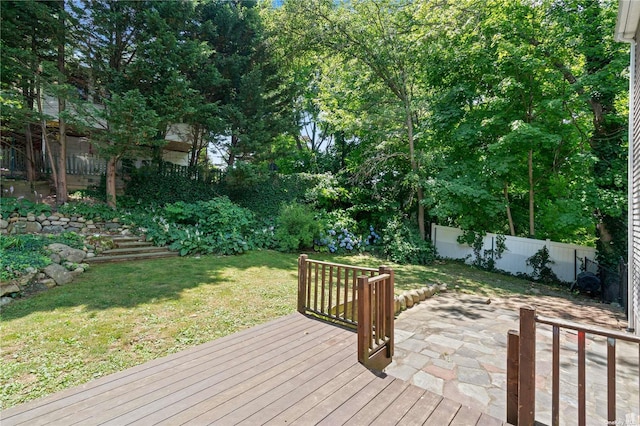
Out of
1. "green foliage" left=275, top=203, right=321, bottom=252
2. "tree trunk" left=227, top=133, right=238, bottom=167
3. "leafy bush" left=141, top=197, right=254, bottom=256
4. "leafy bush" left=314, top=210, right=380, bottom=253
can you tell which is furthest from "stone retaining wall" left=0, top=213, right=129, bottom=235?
"leafy bush" left=314, top=210, right=380, bottom=253

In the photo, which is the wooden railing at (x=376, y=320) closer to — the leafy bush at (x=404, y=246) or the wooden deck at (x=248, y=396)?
the wooden deck at (x=248, y=396)

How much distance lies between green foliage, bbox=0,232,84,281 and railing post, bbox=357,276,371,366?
5.40 m

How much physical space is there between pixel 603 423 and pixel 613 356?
142 cm

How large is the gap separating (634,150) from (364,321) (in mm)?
4759

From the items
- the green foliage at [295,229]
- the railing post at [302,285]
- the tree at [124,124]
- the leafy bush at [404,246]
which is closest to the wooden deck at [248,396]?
the railing post at [302,285]

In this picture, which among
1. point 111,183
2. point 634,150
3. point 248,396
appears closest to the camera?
point 248,396

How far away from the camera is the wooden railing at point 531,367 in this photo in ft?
5.69

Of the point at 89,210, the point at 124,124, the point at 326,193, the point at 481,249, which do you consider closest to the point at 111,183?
the point at 89,210

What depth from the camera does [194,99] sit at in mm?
9234

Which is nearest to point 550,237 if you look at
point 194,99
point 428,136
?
point 428,136

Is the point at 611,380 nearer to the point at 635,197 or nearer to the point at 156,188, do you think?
the point at 635,197

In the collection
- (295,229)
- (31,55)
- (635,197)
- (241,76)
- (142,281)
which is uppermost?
(241,76)

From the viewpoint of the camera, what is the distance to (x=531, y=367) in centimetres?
200

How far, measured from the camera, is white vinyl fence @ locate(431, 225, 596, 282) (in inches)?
326
